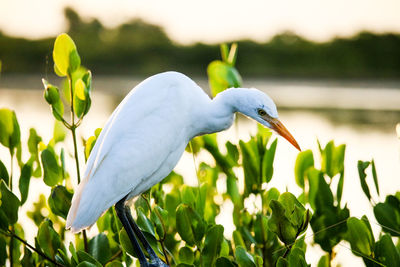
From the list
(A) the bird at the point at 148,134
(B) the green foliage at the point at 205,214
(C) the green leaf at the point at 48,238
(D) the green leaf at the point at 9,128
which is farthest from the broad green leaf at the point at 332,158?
(D) the green leaf at the point at 9,128

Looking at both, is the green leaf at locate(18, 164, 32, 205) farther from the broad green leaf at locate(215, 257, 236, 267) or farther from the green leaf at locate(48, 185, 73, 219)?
the broad green leaf at locate(215, 257, 236, 267)

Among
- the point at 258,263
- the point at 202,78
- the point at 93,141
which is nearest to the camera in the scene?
the point at 258,263

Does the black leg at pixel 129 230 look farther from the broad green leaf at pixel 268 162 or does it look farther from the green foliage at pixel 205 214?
the broad green leaf at pixel 268 162

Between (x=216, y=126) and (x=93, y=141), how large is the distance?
354mm

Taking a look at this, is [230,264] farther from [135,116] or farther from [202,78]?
[202,78]

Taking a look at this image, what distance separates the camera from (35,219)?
1.84m

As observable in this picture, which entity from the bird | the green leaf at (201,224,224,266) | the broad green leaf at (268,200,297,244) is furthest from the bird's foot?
the broad green leaf at (268,200,297,244)

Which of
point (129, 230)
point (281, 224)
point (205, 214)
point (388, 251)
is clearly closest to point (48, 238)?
point (129, 230)

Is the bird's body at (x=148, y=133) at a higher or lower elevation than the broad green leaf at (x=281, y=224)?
higher

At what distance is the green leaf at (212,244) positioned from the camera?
1238 mm

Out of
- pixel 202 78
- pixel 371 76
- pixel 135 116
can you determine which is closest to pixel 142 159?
pixel 135 116

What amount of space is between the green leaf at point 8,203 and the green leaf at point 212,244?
1.63ft

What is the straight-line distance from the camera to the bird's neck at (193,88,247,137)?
125 cm

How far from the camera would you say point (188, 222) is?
1.26 m
